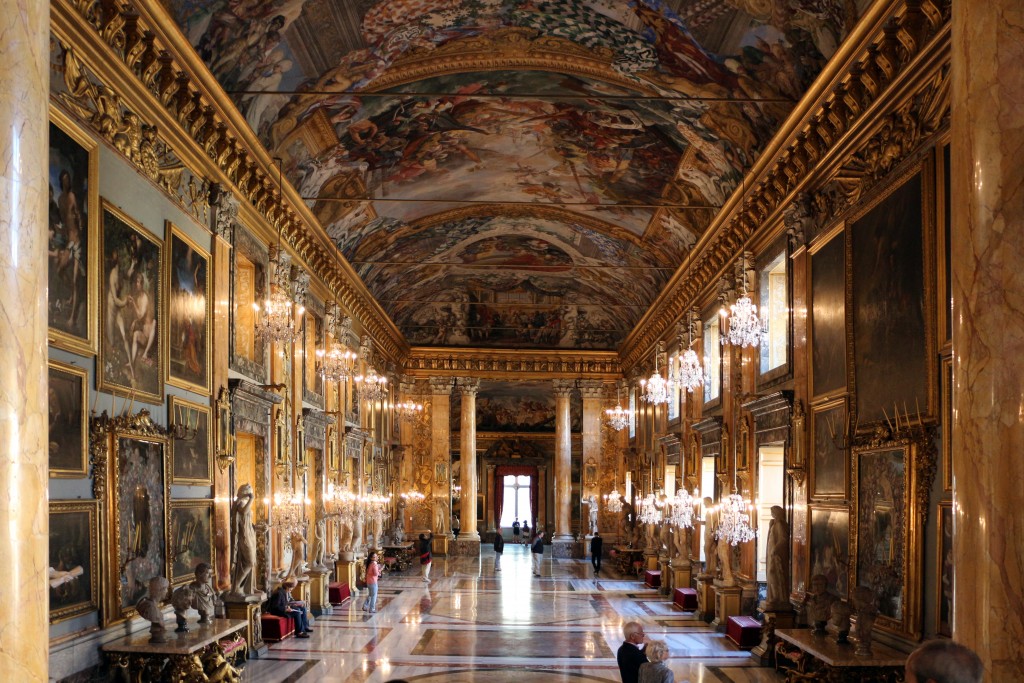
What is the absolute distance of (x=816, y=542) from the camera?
14102 mm

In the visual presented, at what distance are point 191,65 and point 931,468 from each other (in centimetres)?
952

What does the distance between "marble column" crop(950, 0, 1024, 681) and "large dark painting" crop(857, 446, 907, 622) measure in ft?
21.3

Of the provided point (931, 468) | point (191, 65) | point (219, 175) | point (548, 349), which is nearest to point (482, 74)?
point (219, 175)

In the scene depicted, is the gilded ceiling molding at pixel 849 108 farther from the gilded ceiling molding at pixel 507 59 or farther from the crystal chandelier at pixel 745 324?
the gilded ceiling molding at pixel 507 59

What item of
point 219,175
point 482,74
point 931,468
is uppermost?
point 482,74

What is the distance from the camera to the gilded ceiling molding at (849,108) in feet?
32.8

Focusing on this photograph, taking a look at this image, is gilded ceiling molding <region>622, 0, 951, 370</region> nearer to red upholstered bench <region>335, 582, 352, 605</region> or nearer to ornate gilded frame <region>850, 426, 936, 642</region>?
ornate gilded frame <region>850, 426, 936, 642</region>

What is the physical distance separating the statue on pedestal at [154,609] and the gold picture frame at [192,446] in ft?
6.04

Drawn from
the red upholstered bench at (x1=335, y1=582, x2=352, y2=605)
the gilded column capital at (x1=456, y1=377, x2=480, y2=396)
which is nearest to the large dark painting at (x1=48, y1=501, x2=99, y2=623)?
the red upholstered bench at (x1=335, y1=582, x2=352, y2=605)

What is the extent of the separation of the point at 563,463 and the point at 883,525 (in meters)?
28.2

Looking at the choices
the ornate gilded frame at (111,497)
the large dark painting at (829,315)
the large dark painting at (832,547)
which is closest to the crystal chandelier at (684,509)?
the large dark painting at (832,547)

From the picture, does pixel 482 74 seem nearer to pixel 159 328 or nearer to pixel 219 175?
pixel 219 175

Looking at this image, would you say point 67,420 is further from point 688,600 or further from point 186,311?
point 688,600

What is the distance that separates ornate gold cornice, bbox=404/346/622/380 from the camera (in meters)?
38.6
